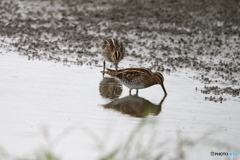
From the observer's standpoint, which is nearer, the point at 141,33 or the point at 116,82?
the point at 116,82

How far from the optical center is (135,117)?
909 centimetres

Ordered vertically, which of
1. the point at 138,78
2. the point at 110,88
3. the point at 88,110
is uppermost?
the point at 138,78

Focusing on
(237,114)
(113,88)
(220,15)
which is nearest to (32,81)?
(113,88)

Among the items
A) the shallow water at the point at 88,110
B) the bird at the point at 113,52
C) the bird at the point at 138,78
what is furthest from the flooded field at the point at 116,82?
the bird at the point at 113,52

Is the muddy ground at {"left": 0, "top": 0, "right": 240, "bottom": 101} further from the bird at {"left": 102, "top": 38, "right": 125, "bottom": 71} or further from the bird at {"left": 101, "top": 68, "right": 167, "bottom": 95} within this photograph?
the bird at {"left": 101, "top": 68, "right": 167, "bottom": 95}

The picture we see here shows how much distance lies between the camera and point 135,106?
32.7 ft

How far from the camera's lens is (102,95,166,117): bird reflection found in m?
9.51

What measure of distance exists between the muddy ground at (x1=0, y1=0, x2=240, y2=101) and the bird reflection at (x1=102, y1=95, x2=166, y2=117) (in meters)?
1.37

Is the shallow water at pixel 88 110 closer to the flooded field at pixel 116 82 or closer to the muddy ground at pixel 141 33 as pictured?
the flooded field at pixel 116 82

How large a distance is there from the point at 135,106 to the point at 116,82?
208 centimetres

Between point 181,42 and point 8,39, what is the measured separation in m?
5.19

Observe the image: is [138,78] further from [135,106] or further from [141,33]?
[141,33]

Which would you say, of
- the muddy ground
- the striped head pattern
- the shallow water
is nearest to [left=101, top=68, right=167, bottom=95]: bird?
the shallow water

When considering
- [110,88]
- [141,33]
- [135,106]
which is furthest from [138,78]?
[141,33]
